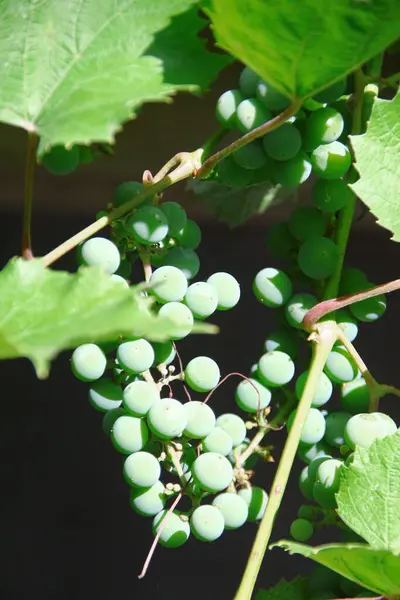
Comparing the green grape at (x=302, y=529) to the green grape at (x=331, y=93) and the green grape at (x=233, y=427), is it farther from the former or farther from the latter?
the green grape at (x=331, y=93)

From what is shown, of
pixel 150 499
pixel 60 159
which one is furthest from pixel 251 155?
pixel 150 499

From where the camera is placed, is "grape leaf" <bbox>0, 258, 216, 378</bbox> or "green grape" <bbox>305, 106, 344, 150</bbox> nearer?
"grape leaf" <bbox>0, 258, 216, 378</bbox>

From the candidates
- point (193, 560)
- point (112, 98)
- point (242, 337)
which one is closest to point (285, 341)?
point (112, 98)

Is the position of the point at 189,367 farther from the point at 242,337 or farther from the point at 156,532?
the point at 242,337

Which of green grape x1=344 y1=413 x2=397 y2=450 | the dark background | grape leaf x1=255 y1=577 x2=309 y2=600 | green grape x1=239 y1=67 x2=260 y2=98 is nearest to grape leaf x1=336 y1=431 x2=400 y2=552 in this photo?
green grape x1=344 y1=413 x2=397 y2=450

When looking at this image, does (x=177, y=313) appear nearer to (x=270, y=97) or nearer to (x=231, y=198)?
(x=270, y=97)

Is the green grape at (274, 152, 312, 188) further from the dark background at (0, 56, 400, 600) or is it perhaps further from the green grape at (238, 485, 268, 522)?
the dark background at (0, 56, 400, 600)

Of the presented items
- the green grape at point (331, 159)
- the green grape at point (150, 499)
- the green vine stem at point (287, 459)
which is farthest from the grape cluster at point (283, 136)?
the green grape at point (150, 499)
